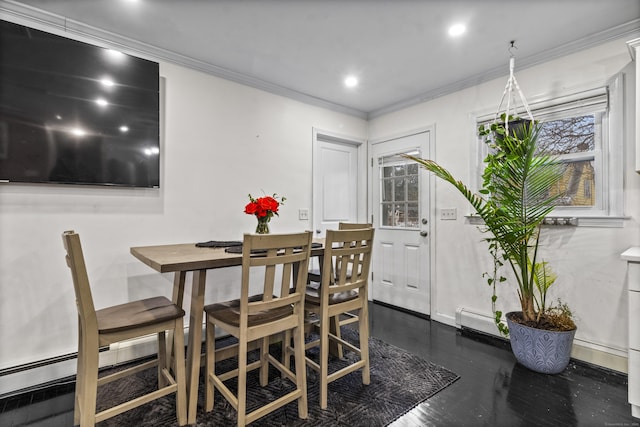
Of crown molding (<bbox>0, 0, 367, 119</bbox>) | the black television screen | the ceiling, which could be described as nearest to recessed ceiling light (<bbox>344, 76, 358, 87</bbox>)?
the ceiling

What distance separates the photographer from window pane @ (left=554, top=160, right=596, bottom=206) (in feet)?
7.66

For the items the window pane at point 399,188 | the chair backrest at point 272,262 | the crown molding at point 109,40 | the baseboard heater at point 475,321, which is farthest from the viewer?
the window pane at point 399,188

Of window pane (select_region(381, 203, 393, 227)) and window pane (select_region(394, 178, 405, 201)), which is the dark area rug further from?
window pane (select_region(394, 178, 405, 201))

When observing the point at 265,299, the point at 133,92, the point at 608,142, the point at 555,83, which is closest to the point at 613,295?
the point at 608,142

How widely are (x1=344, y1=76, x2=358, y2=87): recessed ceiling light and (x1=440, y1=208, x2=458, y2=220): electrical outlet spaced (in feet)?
5.27

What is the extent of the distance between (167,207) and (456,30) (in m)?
2.62

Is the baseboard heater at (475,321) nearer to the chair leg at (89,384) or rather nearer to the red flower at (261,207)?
the red flower at (261,207)

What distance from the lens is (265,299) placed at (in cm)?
161

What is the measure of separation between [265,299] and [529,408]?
1.68 m

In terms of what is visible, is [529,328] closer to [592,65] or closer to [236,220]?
[592,65]

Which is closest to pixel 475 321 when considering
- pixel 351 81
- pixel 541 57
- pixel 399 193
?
pixel 399 193

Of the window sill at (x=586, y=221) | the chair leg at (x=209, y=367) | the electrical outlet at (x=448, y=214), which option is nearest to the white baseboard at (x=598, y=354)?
the window sill at (x=586, y=221)

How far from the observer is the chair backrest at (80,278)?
135cm

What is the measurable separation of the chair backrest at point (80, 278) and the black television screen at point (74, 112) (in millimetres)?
998
